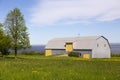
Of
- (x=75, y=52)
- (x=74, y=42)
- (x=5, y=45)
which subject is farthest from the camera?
(x=74, y=42)

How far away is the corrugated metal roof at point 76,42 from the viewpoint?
75.6m

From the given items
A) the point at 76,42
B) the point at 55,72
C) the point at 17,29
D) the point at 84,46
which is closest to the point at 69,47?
the point at 76,42

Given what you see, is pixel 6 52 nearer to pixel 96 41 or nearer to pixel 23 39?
pixel 23 39

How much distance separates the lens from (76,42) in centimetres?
8069

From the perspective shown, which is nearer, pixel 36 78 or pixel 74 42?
pixel 36 78

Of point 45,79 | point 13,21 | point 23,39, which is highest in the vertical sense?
point 13,21

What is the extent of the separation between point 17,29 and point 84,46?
25280 mm

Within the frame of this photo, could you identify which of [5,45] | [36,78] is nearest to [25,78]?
[36,78]

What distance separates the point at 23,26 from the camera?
57531mm

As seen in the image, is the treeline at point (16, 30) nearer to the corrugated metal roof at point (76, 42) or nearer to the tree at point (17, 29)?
the tree at point (17, 29)

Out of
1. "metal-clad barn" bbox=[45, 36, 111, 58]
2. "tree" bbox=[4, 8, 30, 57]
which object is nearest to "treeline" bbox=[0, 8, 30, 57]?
"tree" bbox=[4, 8, 30, 57]

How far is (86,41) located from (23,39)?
26.1m

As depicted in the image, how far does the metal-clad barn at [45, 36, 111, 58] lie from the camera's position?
2933 inches

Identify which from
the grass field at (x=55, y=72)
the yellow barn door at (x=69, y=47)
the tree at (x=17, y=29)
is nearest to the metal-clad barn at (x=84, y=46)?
the yellow barn door at (x=69, y=47)
